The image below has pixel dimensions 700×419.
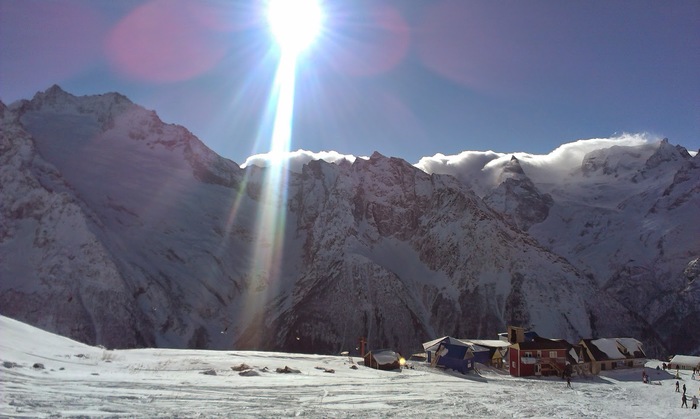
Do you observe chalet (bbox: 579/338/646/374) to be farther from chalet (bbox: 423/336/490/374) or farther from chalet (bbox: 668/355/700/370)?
chalet (bbox: 423/336/490/374)

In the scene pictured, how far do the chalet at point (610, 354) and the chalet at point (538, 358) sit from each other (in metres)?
5.70

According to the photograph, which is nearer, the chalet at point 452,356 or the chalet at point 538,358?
the chalet at point 452,356

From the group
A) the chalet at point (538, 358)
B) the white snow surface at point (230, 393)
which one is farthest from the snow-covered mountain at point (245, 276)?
the white snow surface at point (230, 393)

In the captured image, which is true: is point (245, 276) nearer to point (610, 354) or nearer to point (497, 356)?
point (497, 356)

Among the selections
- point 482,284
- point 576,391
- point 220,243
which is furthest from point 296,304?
point 576,391

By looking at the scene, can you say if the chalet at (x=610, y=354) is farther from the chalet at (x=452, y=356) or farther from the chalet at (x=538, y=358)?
the chalet at (x=452, y=356)

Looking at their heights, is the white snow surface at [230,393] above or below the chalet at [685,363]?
below

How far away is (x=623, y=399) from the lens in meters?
44.2

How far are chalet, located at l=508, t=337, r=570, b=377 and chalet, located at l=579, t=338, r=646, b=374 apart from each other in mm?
5703

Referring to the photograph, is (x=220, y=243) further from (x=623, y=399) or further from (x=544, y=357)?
(x=623, y=399)

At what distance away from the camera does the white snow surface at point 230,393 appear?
23.6m

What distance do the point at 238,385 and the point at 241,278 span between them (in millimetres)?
149196

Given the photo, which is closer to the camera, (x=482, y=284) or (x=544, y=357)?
(x=544, y=357)

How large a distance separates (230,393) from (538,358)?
5248 centimetres
